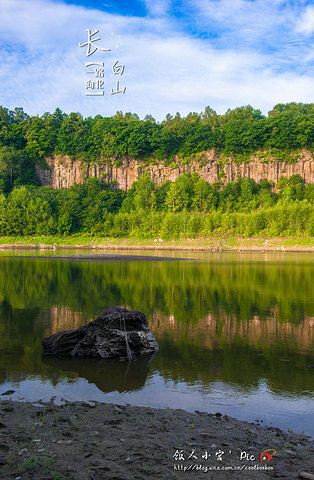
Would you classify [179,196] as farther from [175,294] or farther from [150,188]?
[175,294]

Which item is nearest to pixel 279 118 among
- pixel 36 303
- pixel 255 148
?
pixel 255 148

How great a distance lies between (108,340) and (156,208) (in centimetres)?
10023

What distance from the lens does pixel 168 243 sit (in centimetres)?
8812

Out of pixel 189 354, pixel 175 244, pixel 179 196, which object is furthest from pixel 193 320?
pixel 179 196

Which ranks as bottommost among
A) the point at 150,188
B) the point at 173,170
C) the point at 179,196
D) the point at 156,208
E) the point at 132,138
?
the point at 156,208

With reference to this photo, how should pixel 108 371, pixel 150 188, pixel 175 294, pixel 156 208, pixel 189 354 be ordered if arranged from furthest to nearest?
pixel 150 188
pixel 156 208
pixel 175 294
pixel 189 354
pixel 108 371

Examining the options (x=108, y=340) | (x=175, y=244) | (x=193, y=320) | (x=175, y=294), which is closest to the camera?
(x=108, y=340)

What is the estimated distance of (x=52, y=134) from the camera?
12875 centimetres

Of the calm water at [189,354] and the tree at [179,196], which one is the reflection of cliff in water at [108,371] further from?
the tree at [179,196]

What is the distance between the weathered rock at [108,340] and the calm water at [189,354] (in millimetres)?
394

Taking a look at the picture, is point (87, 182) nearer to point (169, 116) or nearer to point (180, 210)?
point (180, 210)

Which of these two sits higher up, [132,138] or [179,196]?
[132,138]

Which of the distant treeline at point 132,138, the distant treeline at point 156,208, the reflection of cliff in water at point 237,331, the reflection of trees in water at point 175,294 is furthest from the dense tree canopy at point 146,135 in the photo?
the reflection of cliff in water at point 237,331

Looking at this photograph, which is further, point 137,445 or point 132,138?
point 132,138
